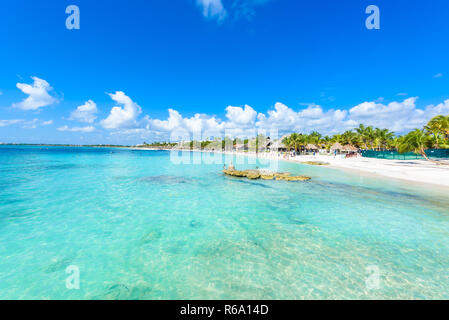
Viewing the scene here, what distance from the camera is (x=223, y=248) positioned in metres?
6.31

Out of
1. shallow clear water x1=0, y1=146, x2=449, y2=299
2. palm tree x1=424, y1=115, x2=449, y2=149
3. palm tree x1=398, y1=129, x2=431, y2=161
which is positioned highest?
palm tree x1=424, y1=115, x2=449, y2=149

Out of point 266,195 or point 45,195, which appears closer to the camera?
point 45,195

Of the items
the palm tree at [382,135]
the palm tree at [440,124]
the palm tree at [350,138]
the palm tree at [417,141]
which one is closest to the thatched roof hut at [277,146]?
the palm tree at [350,138]

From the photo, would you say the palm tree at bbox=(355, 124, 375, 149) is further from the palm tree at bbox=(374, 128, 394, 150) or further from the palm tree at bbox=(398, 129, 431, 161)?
the palm tree at bbox=(398, 129, 431, 161)

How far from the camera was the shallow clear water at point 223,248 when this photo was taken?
4.49m

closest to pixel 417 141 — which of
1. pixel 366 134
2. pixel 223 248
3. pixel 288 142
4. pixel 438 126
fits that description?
pixel 438 126

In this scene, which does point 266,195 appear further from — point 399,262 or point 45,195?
point 45,195

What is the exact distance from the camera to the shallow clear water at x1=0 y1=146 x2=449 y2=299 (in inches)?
177

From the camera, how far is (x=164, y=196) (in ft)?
42.3

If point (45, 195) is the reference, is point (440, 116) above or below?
above

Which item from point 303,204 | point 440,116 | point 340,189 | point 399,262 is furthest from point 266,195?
point 440,116

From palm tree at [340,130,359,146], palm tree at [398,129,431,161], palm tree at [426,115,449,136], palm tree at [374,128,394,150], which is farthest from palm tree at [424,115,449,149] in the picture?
palm tree at [340,130,359,146]

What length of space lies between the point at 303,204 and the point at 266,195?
112 inches
